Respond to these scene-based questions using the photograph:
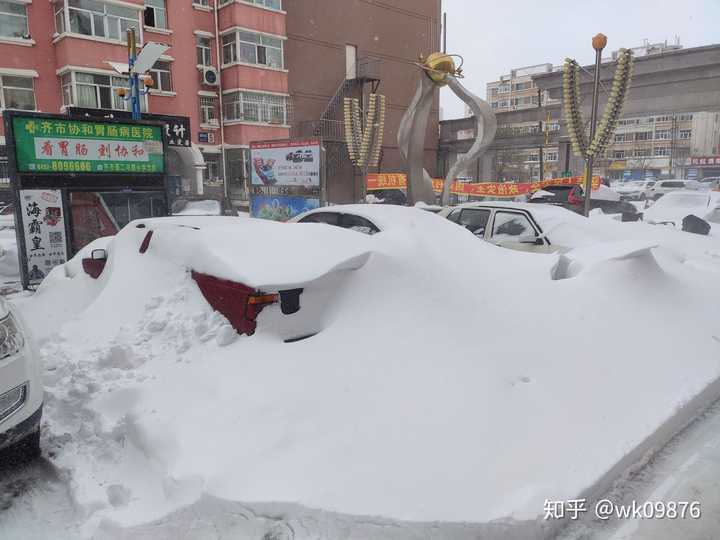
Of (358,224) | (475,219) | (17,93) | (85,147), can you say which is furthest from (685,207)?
(17,93)

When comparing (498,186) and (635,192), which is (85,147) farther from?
(635,192)

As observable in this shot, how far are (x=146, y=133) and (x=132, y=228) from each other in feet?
14.5

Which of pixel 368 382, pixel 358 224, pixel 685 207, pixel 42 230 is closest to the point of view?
pixel 368 382

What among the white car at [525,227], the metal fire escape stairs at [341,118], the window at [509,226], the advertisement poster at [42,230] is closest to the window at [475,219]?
the white car at [525,227]

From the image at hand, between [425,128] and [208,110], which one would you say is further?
[208,110]

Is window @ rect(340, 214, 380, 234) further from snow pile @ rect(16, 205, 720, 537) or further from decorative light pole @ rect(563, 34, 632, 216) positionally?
decorative light pole @ rect(563, 34, 632, 216)

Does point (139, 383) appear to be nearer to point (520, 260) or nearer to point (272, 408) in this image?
point (272, 408)

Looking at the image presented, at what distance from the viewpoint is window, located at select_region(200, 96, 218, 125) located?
2648 centimetres

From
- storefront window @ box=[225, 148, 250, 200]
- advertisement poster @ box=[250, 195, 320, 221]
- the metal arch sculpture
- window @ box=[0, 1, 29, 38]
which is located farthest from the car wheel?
storefront window @ box=[225, 148, 250, 200]

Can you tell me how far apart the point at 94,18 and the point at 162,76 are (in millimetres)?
3499

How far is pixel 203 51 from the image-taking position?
26.4 m

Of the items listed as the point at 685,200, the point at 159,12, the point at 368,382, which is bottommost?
the point at 368,382

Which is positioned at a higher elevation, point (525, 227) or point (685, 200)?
point (525, 227)

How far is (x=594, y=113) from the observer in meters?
14.2
